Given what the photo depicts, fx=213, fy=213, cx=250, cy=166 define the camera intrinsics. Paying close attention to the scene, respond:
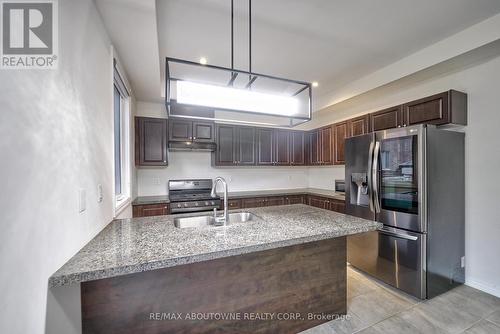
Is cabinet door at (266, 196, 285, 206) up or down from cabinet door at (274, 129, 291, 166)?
down

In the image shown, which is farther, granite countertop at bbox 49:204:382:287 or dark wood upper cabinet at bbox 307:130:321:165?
dark wood upper cabinet at bbox 307:130:321:165

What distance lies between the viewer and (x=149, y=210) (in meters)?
3.27

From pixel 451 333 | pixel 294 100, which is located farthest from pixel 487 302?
pixel 294 100

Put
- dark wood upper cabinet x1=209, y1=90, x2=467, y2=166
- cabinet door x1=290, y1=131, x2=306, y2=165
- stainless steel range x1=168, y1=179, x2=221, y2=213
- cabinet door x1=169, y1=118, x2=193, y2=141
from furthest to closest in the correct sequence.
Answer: cabinet door x1=290, y1=131, x2=306, y2=165 < cabinet door x1=169, y1=118, x2=193, y2=141 < stainless steel range x1=168, y1=179, x2=221, y2=213 < dark wood upper cabinet x1=209, y1=90, x2=467, y2=166

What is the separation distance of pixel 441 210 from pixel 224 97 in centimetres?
259

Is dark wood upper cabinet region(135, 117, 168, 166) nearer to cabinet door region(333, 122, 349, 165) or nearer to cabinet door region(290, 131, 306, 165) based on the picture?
cabinet door region(290, 131, 306, 165)

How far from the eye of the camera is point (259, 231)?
154 centimetres

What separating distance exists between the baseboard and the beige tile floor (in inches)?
2.5

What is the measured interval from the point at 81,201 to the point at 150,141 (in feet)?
8.18

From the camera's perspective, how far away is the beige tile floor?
1.82 metres

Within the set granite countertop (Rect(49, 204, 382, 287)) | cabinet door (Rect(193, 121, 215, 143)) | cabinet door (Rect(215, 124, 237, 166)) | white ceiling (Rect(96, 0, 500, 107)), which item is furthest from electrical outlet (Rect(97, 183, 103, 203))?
cabinet door (Rect(215, 124, 237, 166))

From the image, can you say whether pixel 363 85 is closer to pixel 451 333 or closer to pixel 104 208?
pixel 451 333

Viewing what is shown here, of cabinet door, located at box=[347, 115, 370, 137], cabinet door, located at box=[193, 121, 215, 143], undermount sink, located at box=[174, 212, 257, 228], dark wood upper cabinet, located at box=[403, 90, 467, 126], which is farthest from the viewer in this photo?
cabinet door, located at box=[193, 121, 215, 143]

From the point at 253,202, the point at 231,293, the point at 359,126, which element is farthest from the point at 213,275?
the point at 359,126
